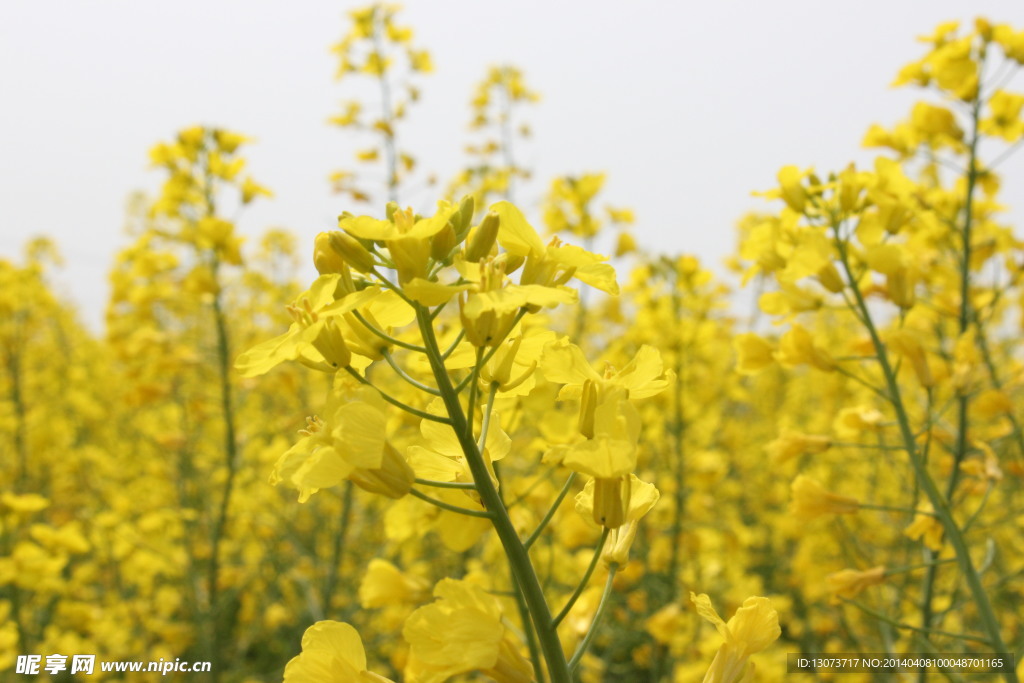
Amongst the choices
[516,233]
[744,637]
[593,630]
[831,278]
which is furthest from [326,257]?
[831,278]

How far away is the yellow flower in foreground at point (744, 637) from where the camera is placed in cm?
100

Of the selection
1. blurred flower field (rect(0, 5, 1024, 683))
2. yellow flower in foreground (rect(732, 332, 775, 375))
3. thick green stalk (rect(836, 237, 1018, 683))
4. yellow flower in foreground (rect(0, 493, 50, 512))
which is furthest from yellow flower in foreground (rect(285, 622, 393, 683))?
yellow flower in foreground (rect(0, 493, 50, 512))

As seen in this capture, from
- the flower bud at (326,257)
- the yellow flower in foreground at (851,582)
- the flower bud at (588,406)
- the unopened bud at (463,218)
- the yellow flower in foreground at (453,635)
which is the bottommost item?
the yellow flower in foreground at (851,582)

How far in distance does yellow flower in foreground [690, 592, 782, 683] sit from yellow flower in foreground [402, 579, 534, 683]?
32 centimetres

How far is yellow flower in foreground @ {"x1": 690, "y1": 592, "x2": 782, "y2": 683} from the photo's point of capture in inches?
39.4

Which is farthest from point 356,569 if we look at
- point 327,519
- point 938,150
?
point 938,150

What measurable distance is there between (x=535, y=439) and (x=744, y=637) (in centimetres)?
171

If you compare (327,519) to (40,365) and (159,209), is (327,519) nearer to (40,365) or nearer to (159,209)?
(159,209)

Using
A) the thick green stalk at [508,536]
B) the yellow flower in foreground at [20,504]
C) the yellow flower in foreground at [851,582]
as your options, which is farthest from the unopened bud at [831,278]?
the yellow flower in foreground at [20,504]

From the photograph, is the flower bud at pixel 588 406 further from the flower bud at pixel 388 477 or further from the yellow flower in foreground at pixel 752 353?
the yellow flower in foreground at pixel 752 353

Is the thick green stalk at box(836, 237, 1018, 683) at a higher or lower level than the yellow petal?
lower

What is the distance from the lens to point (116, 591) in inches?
214

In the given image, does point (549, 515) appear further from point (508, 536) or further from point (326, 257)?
point (326, 257)

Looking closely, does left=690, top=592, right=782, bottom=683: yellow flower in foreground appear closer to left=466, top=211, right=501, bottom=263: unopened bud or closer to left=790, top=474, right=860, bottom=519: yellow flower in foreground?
left=466, top=211, right=501, bottom=263: unopened bud
